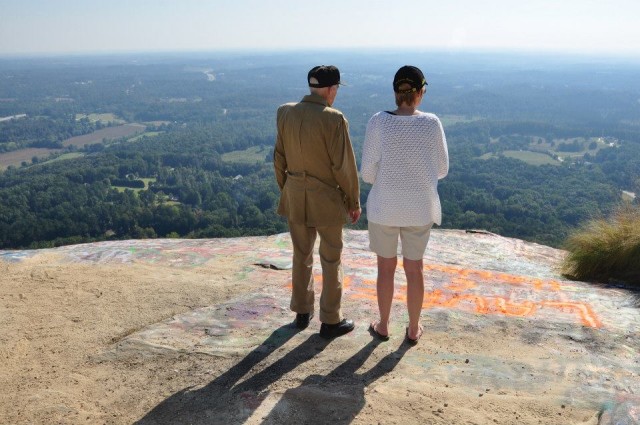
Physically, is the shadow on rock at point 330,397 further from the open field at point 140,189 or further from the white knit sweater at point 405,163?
the open field at point 140,189

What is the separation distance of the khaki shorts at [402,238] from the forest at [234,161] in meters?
4.24

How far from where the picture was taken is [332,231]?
11.5 feet

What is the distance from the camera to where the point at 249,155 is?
92500mm

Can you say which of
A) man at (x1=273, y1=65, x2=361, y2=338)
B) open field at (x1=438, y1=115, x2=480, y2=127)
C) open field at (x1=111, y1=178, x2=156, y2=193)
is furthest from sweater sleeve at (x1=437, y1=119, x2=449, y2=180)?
open field at (x1=438, y1=115, x2=480, y2=127)

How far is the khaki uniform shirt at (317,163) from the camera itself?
10.9 feet

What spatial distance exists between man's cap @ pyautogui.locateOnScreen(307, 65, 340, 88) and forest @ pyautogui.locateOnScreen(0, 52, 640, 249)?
4674 millimetres

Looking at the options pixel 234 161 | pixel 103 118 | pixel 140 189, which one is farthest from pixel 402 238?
pixel 103 118

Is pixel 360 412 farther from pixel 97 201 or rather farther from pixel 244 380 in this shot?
pixel 97 201

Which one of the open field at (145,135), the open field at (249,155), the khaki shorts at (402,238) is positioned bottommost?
the open field at (249,155)

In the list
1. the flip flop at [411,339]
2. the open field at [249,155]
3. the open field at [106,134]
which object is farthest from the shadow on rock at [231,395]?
the open field at [106,134]

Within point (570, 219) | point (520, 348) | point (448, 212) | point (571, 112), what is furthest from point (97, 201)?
point (571, 112)

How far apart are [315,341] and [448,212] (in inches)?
1728

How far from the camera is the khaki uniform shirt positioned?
131 inches

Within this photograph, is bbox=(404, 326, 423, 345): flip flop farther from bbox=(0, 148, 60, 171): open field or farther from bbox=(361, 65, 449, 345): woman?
bbox=(0, 148, 60, 171): open field
